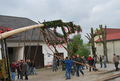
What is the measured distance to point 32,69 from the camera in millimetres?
25156

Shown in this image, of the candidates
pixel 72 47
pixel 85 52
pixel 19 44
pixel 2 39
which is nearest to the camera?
pixel 2 39

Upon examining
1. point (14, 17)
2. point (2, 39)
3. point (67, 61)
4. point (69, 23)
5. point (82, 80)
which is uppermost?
point (14, 17)

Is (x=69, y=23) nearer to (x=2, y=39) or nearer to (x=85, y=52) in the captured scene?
(x=2, y=39)

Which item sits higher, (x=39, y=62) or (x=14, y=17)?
(x=14, y=17)

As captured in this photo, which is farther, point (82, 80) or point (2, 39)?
point (82, 80)

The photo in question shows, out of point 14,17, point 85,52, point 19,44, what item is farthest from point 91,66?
point 85,52

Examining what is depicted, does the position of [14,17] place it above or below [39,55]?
above

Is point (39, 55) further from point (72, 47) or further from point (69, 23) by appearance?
point (69, 23)

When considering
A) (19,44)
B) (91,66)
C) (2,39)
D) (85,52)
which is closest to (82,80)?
(91,66)

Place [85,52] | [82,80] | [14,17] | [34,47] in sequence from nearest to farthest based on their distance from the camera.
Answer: [82,80] < [34,47] < [14,17] < [85,52]

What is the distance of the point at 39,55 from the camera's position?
33.1 metres

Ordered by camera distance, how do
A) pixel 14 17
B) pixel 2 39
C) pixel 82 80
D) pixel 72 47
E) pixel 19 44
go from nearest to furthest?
pixel 2 39 → pixel 82 80 → pixel 72 47 → pixel 19 44 → pixel 14 17

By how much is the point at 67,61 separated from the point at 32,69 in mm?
6212

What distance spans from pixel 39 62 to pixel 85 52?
153 feet
